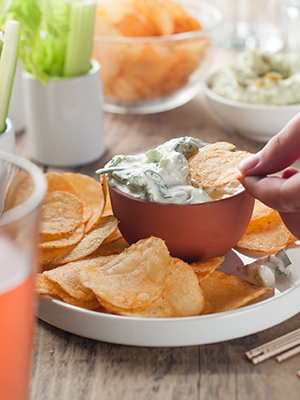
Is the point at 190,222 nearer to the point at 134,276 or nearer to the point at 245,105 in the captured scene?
the point at 134,276

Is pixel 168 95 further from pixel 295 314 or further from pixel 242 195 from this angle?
pixel 295 314

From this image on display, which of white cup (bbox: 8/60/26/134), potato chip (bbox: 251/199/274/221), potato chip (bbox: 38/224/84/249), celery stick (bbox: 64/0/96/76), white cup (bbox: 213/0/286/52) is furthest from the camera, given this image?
white cup (bbox: 213/0/286/52)

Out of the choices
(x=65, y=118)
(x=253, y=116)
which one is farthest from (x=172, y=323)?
(x=253, y=116)

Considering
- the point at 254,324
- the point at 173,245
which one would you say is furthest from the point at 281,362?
the point at 173,245

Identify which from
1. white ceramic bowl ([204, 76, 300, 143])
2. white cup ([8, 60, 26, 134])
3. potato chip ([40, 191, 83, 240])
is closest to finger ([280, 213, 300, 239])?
potato chip ([40, 191, 83, 240])

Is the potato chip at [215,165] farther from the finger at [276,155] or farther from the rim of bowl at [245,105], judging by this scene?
the rim of bowl at [245,105]

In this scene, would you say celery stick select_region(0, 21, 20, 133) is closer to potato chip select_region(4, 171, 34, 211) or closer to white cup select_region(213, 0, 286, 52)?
potato chip select_region(4, 171, 34, 211)

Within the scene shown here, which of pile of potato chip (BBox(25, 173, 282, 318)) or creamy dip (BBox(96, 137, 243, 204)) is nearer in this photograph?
pile of potato chip (BBox(25, 173, 282, 318))
